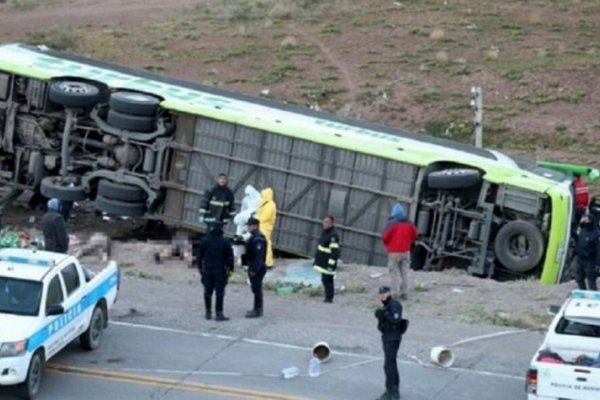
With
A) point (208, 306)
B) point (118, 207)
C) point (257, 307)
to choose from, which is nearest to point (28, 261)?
point (208, 306)

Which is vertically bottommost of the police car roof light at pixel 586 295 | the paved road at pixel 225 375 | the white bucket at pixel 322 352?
the paved road at pixel 225 375

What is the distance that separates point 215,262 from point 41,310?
3.32 metres

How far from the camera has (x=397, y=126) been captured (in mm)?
38375

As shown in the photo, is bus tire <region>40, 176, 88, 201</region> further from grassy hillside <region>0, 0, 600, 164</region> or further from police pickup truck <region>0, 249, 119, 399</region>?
grassy hillside <region>0, 0, 600, 164</region>

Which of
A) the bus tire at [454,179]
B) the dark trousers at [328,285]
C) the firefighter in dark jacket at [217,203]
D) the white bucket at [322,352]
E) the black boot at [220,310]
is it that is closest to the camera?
the white bucket at [322,352]

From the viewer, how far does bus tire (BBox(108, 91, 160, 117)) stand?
2472 cm

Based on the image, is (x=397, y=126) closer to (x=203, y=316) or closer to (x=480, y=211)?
(x=480, y=211)

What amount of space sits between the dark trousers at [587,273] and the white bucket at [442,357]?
4.17 metres

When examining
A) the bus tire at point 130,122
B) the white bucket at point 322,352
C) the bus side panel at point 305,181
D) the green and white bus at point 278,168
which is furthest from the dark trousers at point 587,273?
the bus tire at point 130,122

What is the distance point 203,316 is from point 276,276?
3.11 metres

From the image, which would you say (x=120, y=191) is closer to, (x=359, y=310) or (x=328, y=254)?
(x=328, y=254)

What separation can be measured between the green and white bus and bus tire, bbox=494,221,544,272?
0.07 feet

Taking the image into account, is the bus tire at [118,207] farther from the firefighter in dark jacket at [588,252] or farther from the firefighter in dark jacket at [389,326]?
the firefighter in dark jacket at [389,326]

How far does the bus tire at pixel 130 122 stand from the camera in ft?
81.3
